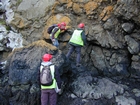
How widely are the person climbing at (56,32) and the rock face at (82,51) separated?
52cm

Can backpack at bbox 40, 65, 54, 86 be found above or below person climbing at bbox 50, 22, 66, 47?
below

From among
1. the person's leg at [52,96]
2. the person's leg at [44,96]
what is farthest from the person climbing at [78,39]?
the person's leg at [44,96]

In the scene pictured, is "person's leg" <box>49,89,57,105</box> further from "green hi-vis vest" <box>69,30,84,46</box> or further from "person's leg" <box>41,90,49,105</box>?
"green hi-vis vest" <box>69,30,84,46</box>

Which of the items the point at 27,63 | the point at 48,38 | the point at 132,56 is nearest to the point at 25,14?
the point at 48,38

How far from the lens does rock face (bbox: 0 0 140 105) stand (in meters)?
9.68

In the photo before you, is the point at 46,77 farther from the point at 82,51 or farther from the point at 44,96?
the point at 82,51

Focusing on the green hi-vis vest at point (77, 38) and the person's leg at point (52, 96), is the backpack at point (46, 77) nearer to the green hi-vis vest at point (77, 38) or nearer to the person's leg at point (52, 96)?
the person's leg at point (52, 96)

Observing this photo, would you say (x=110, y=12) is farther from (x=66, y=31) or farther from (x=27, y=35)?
(x=27, y=35)

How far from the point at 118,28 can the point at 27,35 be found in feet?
17.3

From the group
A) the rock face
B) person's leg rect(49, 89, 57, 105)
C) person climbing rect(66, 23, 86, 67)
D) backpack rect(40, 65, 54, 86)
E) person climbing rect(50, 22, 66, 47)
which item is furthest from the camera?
person climbing rect(50, 22, 66, 47)

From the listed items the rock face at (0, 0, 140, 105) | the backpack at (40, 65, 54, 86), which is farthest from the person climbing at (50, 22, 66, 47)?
the backpack at (40, 65, 54, 86)

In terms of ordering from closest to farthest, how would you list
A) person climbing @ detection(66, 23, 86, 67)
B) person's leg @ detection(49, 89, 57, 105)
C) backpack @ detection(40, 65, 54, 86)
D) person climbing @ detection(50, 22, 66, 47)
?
backpack @ detection(40, 65, 54, 86) < person's leg @ detection(49, 89, 57, 105) < person climbing @ detection(66, 23, 86, 67) < person climbing @ detection(50, 22, 66, 47)

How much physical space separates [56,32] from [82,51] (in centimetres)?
181

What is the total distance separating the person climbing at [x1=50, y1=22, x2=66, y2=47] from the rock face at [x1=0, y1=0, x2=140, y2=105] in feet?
1.70
